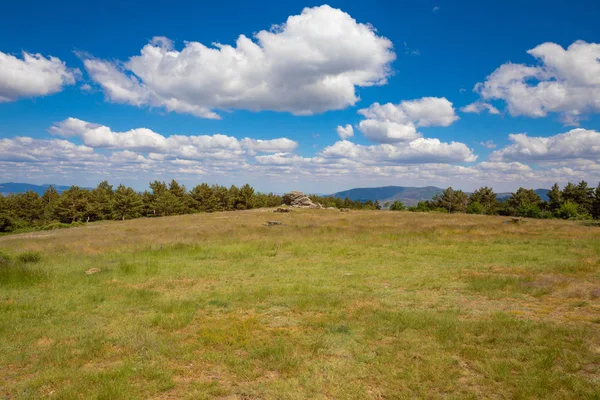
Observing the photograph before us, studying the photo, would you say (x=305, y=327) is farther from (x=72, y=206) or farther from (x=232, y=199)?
(x=232, y=199)

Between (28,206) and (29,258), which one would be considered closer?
(29,258)

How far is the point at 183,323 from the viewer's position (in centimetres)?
1008

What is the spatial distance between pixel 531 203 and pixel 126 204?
111260 millimetres

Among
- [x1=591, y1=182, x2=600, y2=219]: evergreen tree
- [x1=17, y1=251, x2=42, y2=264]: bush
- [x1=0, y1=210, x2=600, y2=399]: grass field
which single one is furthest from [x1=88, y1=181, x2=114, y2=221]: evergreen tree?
[x1=591, y1=182, x2=600, y2=219]: evergreen tree

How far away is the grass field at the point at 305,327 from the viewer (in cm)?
675

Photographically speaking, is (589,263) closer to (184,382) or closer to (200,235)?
(184,382)

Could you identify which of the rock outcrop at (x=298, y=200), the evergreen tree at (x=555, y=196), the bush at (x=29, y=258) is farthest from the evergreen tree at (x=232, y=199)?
the evergreen tree at (x=555, y=196)

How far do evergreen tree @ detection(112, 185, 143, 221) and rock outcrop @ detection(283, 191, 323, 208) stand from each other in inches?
1767

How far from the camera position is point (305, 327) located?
A: 32.0 feet

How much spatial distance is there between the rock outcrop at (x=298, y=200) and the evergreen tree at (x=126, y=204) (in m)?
44.9

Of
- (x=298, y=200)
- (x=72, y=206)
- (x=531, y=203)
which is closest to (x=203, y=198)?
(x=72, y=206)

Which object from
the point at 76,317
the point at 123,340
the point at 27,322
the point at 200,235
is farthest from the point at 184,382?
the point at 200,235

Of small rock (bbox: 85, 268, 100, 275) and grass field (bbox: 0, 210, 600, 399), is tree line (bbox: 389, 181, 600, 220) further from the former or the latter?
small rock (bbox: 85, 268, 100, 275)

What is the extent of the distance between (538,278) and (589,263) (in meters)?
4.51
